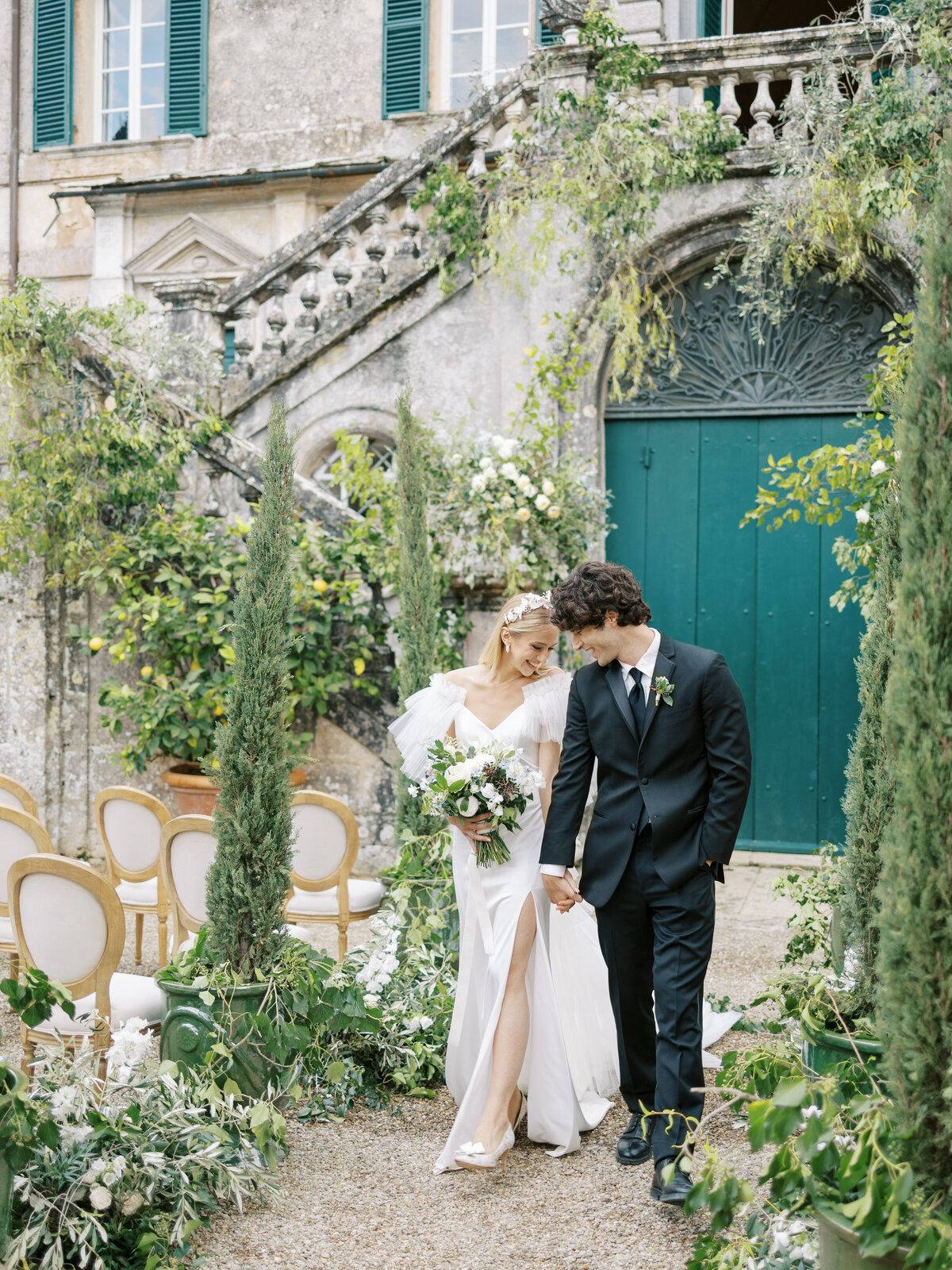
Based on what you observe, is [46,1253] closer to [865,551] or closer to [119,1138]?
[119,1138]

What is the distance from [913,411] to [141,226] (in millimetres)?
11100

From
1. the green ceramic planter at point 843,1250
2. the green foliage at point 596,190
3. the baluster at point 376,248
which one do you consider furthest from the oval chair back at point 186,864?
the baluster at point 376,248

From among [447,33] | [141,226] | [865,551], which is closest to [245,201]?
[141,226]

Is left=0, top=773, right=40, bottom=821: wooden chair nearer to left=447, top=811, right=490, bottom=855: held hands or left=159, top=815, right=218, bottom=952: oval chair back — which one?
left=159, top=815, right=218, bottom=952: oval chair back

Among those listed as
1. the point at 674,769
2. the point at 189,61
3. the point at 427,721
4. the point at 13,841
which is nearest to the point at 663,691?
the point at 674,769

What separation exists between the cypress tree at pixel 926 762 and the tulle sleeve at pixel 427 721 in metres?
2.13

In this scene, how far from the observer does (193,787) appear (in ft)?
24.9

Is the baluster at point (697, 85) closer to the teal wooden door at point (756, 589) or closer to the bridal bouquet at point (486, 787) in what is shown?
the teal wooden door at point (756, 589)

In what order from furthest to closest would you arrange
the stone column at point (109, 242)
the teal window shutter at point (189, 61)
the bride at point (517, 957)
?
the stone column at point (109, 242)
the teal window shutter at point (189, 61)
the bride at point (517, 957)

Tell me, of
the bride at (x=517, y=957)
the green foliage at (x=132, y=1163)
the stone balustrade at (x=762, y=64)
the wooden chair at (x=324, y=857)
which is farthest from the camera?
the stone balustrade at (x=762, y=64)

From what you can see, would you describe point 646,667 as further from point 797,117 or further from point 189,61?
point 189,61

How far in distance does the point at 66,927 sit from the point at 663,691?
215cm

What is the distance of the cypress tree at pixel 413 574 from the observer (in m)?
5.92

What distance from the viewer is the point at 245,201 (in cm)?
1169
